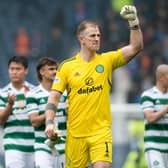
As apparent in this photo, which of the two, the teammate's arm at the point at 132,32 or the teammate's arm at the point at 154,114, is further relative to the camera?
the teammate's arm at the point at 154,114

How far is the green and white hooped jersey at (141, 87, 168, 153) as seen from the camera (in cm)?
1326

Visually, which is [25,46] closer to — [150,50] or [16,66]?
[150,50]

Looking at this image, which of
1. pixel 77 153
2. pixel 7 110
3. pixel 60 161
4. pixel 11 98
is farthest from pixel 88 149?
pixel 7 110

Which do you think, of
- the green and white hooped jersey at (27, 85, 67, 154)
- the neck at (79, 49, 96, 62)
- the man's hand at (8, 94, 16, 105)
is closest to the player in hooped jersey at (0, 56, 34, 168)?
the green and white hooped jersey at (27, 85, 67, 154)

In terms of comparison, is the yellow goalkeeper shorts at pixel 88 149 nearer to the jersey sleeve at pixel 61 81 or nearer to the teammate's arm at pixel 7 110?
the jersey sleeve at pixel 61 81

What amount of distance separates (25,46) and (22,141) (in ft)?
36.8

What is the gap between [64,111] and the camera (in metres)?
13.0

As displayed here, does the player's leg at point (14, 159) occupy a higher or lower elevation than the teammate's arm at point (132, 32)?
lower

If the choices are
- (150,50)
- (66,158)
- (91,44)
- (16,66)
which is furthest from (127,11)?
(150,50)

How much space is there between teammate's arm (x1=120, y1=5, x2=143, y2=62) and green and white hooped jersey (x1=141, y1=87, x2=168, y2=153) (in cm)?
203

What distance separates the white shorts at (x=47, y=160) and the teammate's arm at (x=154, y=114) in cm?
127

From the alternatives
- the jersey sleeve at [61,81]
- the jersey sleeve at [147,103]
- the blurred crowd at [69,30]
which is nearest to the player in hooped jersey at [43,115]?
the jersey sleeve at [147,103]

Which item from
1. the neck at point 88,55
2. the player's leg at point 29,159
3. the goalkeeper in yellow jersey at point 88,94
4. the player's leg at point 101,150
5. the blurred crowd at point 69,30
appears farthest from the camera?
the blurred crowd at point 69,30

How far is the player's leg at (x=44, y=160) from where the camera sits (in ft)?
42.2
